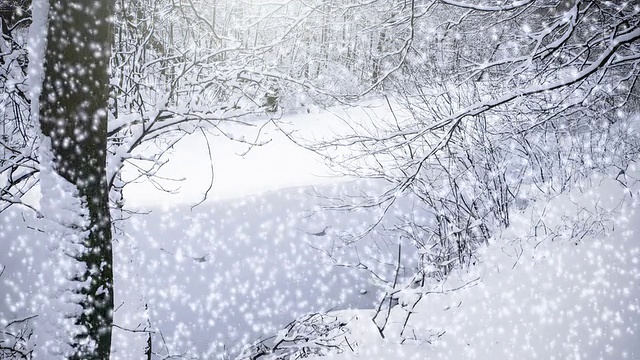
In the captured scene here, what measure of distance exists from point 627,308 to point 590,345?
17.4 inches

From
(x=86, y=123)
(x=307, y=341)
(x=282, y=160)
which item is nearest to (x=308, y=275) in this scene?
(x=307, y=341)

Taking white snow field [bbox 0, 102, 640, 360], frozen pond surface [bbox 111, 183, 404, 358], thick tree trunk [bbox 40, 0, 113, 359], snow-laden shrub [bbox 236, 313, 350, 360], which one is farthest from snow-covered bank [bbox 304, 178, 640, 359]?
thick tree trunk [bbox 40, 0, 113, 359]

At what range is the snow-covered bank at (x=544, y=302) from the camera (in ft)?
9.76

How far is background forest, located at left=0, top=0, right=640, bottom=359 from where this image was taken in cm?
255

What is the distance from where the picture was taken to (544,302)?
339 centimetres

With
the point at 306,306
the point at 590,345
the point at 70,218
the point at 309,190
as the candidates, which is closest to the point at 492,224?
the point at 306,306

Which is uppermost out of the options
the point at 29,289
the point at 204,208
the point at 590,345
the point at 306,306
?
the point at 204,208

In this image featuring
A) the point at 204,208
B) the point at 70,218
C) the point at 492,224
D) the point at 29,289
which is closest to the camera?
the point at 70,218

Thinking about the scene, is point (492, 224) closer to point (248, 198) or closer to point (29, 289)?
point (248, 198)

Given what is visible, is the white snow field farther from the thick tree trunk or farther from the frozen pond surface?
the thick tree trunk

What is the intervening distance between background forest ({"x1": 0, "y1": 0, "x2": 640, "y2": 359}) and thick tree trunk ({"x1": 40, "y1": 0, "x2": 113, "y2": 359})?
1 cm

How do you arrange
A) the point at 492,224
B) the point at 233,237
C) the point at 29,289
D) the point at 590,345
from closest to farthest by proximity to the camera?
the point at 590,345
the point at 29,289
the point at 492,224
the point at 233,237

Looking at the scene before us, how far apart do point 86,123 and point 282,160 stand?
732 cm

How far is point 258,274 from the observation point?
22.0 ft
